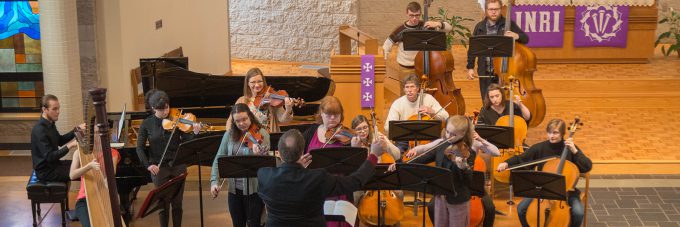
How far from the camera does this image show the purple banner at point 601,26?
43.3ft

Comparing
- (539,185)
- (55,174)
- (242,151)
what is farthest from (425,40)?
(55,174)

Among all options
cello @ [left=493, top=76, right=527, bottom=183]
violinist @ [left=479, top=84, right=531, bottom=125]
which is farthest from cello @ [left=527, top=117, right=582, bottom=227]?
violinist @ [left=479, top=84, right=531, bottom=125]

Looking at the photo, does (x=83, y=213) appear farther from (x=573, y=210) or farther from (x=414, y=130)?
(x=573, y=210)

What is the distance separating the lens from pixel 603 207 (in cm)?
818

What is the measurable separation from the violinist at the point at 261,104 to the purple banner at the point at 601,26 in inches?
278

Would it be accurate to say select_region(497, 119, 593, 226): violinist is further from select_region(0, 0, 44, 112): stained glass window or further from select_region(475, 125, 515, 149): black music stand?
select_region(0, 0, 44, 112): stained glass window

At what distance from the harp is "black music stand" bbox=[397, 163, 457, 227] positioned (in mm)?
2059

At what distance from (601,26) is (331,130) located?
7762mm

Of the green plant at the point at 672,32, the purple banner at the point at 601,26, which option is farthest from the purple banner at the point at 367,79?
the green plant at the point at 672,32

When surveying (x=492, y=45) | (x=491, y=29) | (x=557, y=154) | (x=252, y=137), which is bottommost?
(x=557, y=154)

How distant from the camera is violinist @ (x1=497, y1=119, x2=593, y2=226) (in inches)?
276

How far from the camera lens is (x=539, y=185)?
645cm

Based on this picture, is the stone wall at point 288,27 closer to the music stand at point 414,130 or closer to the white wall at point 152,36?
the white wall at point 152,36

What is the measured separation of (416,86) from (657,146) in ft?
11.3
